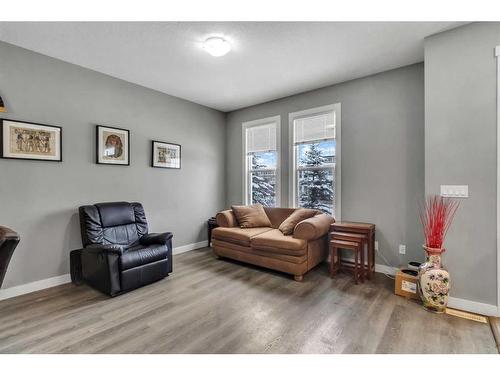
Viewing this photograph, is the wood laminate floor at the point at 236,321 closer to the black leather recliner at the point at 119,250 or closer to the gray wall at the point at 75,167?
the black leather recliner at the point at 119,250

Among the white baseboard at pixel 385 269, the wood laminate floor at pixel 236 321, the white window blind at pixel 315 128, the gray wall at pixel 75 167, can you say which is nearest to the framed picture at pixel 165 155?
the gray wall at pixel 75 167

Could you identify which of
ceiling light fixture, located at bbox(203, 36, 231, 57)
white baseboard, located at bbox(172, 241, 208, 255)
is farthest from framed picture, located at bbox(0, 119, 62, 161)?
white baseboard, located at bbox(172, 241, 208, 255)

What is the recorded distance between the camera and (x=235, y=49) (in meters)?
2.70

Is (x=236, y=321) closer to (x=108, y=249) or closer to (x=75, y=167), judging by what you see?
(x=108, y=249)

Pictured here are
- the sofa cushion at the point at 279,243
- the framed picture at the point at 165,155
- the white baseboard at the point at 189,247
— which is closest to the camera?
the sofa cushion at the point at 279,243

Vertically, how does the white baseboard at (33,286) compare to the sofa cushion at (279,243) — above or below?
below

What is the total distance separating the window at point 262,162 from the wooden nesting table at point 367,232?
4.21 feet

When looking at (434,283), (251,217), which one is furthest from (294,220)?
(434,283)

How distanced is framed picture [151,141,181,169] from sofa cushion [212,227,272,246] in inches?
54.5

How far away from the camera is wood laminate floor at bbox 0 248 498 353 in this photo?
1.78 m

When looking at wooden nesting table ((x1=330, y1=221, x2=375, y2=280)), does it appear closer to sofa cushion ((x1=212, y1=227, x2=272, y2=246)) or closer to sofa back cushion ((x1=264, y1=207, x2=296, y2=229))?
sofa back cushion ((x1=264, y1=207, x2=296, y2=229))

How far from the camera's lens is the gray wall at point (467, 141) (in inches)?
86.0
